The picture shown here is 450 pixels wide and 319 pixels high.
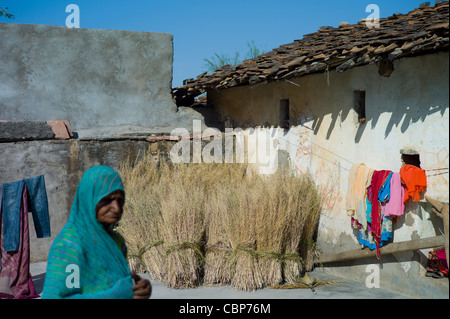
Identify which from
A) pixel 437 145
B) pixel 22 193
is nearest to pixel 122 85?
pixel 22 193

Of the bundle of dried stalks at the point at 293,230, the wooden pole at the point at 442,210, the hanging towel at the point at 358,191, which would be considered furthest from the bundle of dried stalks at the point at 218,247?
the wooden pole at the point at 442,210

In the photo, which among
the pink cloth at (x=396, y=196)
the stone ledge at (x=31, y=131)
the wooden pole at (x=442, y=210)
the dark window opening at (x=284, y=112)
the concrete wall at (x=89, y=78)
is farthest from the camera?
the concrete wall at (x=89, y=78)

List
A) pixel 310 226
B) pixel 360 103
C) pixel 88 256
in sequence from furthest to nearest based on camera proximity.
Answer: pixel 310 226 → pixel 360 103 → pixel 88 256

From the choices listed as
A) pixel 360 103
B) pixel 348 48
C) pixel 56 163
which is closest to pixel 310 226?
pixel 360 103

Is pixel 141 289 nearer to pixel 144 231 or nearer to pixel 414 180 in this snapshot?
pixel 414 180

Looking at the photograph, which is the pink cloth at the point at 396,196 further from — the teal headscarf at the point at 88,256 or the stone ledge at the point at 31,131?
the stone ledge at the point at 31,131

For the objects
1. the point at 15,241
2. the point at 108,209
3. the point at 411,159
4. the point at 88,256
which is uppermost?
the point at 411,159

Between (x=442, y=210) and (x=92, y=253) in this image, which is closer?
(x=92, y=253)

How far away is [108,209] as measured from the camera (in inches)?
105

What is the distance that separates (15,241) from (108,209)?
387 centimetres

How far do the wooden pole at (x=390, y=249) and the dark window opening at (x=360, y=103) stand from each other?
5.54 ft

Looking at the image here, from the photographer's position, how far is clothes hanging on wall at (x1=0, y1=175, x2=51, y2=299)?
19.5 ft

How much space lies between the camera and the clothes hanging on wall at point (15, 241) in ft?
19.5

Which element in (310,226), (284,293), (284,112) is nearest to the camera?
(284,293)
